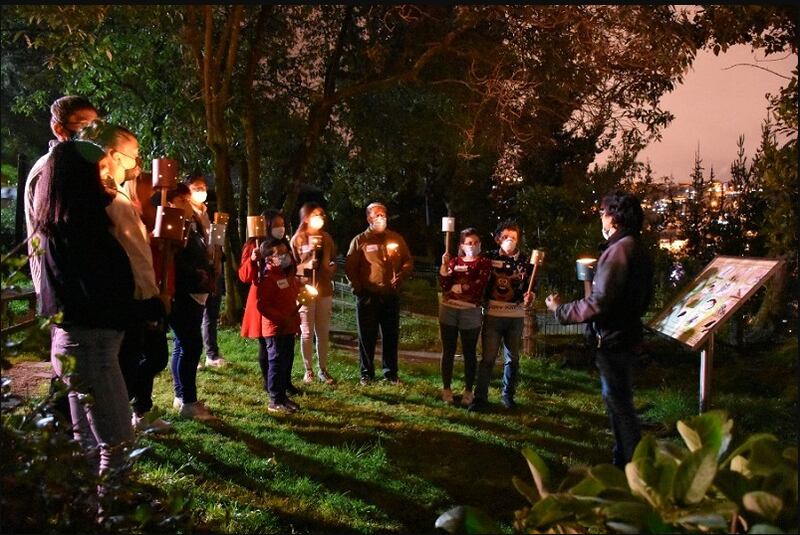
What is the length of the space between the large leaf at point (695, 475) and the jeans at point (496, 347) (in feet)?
14.5

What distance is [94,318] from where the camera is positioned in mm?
3508

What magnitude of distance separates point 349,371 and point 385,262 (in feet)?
4.80

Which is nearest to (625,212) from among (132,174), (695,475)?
(695,475)

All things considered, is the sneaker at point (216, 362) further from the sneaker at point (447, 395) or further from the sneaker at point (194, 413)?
the sneaker at point (447, 395)

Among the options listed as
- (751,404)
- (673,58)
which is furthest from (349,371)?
(673,58)

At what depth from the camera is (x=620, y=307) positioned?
4410 millimetres

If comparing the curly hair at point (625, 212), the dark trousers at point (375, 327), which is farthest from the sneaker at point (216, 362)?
the curly hair at point (625, 212)

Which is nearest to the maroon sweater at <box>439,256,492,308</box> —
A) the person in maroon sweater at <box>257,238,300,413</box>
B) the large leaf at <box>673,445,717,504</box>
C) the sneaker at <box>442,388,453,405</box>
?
the sneaker at <box>442,388,453,405</box>

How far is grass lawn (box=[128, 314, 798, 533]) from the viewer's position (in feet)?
14.1

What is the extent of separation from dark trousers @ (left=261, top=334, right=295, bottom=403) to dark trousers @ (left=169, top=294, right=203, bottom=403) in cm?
69

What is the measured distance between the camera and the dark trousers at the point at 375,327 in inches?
308

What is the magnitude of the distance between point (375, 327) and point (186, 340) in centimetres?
264

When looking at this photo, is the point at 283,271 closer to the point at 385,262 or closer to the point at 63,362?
the point at 385,262

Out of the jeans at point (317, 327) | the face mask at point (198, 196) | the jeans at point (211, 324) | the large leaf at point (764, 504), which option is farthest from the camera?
the jeans at point (211, 324)
